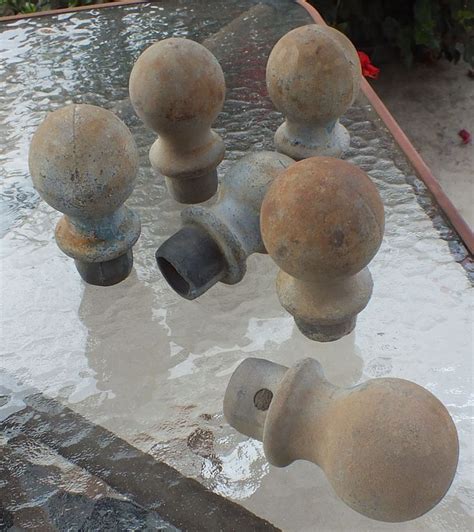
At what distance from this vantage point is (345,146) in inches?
34.7

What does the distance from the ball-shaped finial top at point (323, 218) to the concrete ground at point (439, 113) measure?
3.58ft

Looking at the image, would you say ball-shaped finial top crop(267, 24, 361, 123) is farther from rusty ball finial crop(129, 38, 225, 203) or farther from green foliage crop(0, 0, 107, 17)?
green foliage crop(0, 0, 107, 17)

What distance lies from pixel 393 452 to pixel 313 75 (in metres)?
0.45

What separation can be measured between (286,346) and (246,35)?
733 millimetres

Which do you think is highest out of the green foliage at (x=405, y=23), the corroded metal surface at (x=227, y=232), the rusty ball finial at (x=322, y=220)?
the rusty ball finial at (x=322, y=220)

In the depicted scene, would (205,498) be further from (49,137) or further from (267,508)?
(49,137)

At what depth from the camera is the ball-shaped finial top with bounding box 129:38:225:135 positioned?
759 millimetres

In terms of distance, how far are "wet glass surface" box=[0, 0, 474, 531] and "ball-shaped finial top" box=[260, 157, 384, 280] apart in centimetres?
20

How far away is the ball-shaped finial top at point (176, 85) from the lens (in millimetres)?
759

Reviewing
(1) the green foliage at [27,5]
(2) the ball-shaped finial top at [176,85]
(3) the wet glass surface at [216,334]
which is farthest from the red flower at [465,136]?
(2) the ball-shaped finial top at [176,85]

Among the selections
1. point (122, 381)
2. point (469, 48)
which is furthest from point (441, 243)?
point (469, 48)

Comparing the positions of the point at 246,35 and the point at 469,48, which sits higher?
the point at 246,35

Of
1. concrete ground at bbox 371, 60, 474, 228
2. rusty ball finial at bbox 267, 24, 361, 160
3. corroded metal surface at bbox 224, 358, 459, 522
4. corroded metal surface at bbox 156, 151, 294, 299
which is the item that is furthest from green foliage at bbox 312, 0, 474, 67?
corroded metal surface at bbox 224, 358, 459, 522

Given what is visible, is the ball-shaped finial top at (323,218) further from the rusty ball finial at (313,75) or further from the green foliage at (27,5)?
the green foliage at (27,5)
